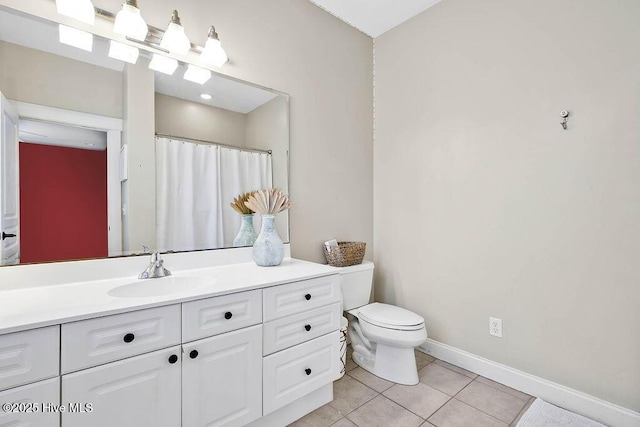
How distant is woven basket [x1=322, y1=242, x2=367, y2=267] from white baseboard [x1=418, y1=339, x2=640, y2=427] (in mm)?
844

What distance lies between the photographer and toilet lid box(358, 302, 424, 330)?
5.95ft

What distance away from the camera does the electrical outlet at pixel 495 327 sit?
1.87 meters

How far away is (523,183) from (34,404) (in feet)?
7.72

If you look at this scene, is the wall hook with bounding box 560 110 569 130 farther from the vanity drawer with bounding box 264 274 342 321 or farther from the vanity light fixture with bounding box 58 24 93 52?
the vanity light fixture with bounding box 58 24 93 52

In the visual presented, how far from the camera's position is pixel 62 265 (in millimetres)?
1274

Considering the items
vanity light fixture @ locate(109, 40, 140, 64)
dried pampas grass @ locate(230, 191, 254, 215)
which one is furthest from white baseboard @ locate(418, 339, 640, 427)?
vanity light fixture @ locate(109, 40, 140, 64)

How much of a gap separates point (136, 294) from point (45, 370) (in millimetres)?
456

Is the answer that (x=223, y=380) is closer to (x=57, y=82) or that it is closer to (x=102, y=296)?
(x=102, y=296)

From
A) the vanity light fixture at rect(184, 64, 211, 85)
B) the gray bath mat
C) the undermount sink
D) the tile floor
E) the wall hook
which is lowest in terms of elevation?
the tile floor

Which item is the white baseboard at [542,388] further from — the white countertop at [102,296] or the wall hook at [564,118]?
the wall hook at [564,118]

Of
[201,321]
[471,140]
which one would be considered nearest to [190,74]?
[201,321]

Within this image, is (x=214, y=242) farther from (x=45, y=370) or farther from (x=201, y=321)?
(x=45, y=370)

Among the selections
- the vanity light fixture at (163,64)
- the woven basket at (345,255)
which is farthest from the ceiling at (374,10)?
the woven basket at (345,255)

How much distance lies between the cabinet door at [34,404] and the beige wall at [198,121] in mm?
1145
